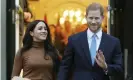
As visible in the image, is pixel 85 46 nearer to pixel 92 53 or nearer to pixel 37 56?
pixel 92 53

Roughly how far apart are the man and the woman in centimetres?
36

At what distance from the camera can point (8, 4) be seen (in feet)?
19.7

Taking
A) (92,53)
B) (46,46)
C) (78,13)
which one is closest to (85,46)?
(92,53)

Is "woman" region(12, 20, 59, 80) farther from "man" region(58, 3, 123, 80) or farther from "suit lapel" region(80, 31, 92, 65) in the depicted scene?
"suit lapel" region(80, 31, 92, 65)

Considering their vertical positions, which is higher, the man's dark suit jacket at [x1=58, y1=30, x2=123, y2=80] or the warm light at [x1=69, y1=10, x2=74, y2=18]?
the warm light at [x1=69, y1=10, x2=74, y2=18]

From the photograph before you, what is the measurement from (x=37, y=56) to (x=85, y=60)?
0.71m

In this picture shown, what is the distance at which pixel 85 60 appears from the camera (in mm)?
3930

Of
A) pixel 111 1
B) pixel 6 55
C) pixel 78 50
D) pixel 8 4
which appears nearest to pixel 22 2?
pixel 8 4

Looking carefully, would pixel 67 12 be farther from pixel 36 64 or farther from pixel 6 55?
pixel 36 64

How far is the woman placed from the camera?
4367mm

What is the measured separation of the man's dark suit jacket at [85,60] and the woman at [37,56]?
1.12 feet

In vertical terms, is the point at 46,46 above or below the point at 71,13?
below

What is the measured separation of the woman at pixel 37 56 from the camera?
14.3ft

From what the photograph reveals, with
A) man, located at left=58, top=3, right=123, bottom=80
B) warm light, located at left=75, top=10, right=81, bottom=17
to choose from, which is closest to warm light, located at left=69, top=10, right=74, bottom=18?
warm light, located at left=75, top=10, right=81, bottom=17
